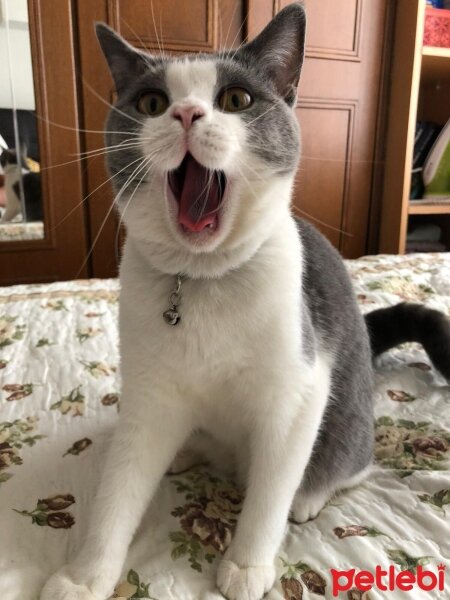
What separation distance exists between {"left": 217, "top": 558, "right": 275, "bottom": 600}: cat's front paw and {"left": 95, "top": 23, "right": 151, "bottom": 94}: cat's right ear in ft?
2.30

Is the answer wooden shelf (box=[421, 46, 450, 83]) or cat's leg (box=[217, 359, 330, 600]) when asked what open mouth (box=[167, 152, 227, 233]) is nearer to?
cat's leg (box=[217, 359, 330, 600])

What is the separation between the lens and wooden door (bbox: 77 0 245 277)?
6.72ft

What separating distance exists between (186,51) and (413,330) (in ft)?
5.19

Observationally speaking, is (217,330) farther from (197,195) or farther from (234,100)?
(234,100)

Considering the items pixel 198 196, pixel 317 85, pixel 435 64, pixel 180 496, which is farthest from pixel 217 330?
pixel 435 64

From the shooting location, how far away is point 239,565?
66cm

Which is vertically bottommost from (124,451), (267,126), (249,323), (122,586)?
(122,586)

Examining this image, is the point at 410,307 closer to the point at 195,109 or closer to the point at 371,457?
the point at 371,457

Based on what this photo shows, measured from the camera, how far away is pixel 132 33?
6.72 feet

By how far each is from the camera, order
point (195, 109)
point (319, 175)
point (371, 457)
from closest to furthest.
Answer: point (195, 109) < point (371, 457) < point (319, 175)

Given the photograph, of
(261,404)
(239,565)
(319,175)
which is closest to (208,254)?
(261,404)

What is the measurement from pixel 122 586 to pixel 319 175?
2.07m

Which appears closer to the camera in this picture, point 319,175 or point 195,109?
point 195,109

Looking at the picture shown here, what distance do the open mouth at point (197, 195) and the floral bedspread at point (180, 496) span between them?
1.35 ft
